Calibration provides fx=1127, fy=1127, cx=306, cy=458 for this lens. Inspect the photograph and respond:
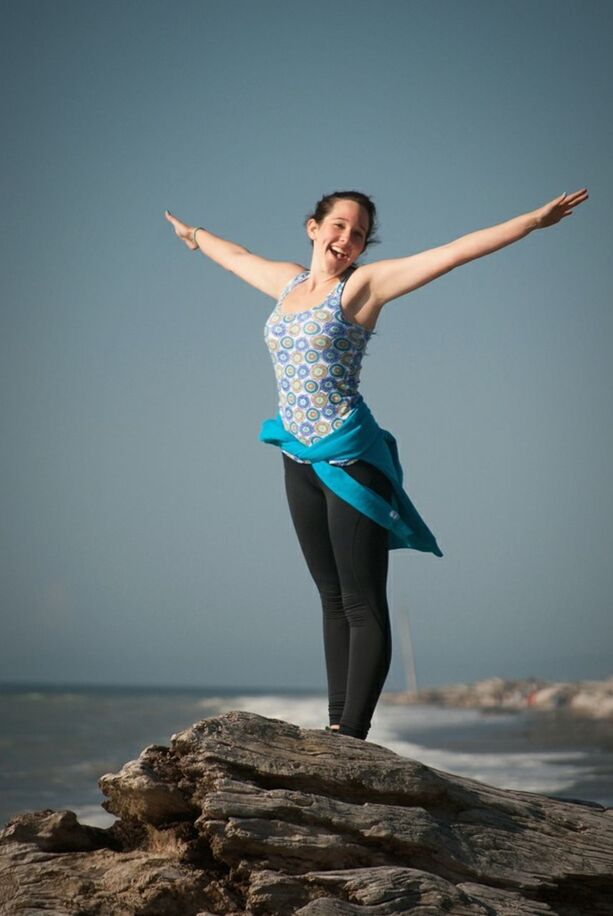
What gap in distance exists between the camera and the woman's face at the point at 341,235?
3.85 metres

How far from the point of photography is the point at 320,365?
12.2ft

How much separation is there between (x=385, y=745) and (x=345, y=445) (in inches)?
336

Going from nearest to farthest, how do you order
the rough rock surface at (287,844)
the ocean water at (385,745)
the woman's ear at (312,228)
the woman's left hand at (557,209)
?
the rough rock surface at (287,844), the woman's left hand at (557,209), the woman's ear at (312,228), the ocean water at (385,745)

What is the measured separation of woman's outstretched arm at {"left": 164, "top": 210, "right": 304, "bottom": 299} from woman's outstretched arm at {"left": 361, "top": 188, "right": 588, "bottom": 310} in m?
0.47

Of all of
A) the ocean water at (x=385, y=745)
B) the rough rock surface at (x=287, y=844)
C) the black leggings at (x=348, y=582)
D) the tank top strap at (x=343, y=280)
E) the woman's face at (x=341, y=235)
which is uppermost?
the woman's face at (x=341, y=235)

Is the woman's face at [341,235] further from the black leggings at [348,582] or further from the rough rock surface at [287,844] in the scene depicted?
the rough rock surface at [287,844]

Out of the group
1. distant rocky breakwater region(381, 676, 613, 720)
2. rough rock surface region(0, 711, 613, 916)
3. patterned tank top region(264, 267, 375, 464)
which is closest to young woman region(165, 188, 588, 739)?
patterned tank top region(264, 267, 375, 464)

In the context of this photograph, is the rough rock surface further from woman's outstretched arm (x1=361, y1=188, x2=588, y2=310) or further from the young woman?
woman's outstretched arm (x1=361, y1=188, x2=588, y2=310)

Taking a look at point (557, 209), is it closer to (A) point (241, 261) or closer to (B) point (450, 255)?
(B) point (450, 255)

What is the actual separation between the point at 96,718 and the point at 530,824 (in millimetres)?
20298

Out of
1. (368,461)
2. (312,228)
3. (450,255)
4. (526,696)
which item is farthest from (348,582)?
(526,696)

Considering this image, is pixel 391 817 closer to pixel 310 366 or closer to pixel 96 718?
pixel 310 366

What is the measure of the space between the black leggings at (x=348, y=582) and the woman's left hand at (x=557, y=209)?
95 cm

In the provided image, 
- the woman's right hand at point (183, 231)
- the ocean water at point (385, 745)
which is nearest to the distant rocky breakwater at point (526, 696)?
the ocean water at point (385, 745)
